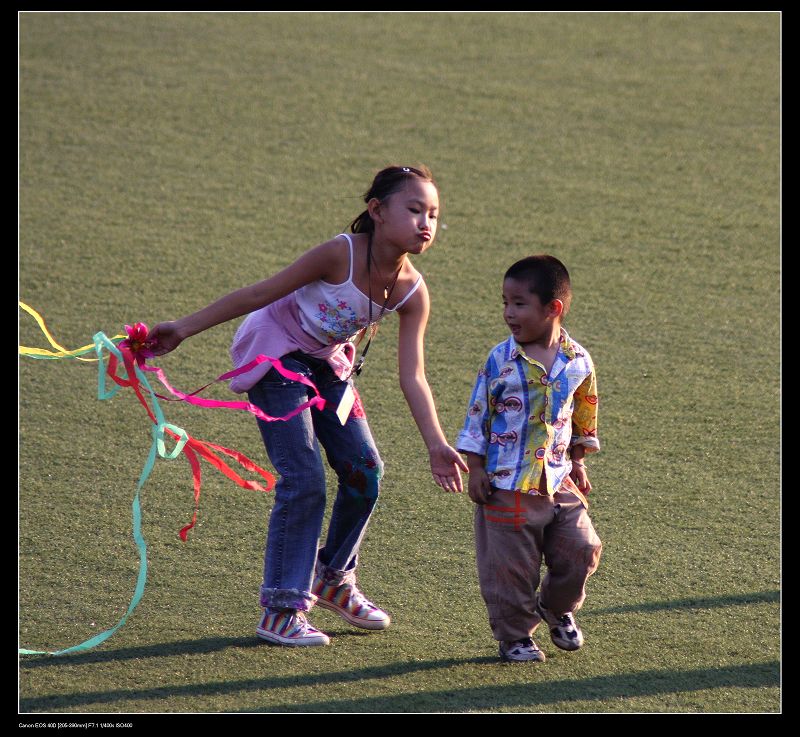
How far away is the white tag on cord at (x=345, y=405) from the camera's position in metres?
3.34

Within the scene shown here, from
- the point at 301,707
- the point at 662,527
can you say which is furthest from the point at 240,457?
the point at 662,527

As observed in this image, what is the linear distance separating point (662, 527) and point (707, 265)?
249cm

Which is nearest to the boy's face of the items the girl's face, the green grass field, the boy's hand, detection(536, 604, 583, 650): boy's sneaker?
the girl's face

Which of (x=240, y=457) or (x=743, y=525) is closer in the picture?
(x=240, y=457)

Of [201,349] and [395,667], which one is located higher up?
[201,349]

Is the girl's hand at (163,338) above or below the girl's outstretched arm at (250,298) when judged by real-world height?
below

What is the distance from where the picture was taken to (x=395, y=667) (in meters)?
3.18

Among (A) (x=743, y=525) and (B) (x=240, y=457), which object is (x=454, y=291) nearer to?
(A) (x=743, y=525)

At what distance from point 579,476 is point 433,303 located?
2399mm

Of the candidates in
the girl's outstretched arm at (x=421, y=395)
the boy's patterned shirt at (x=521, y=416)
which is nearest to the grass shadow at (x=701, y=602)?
the boy's patterned shirt at (x=521, y=416)

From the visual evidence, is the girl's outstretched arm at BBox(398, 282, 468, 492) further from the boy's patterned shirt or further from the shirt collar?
the shirt collar

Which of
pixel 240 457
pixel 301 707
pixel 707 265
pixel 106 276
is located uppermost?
pixel 707 265

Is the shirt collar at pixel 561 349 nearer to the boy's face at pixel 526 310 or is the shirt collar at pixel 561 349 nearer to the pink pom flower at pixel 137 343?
the boy's face at pixel 526 310

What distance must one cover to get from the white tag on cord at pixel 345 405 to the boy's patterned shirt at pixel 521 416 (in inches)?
14.2
